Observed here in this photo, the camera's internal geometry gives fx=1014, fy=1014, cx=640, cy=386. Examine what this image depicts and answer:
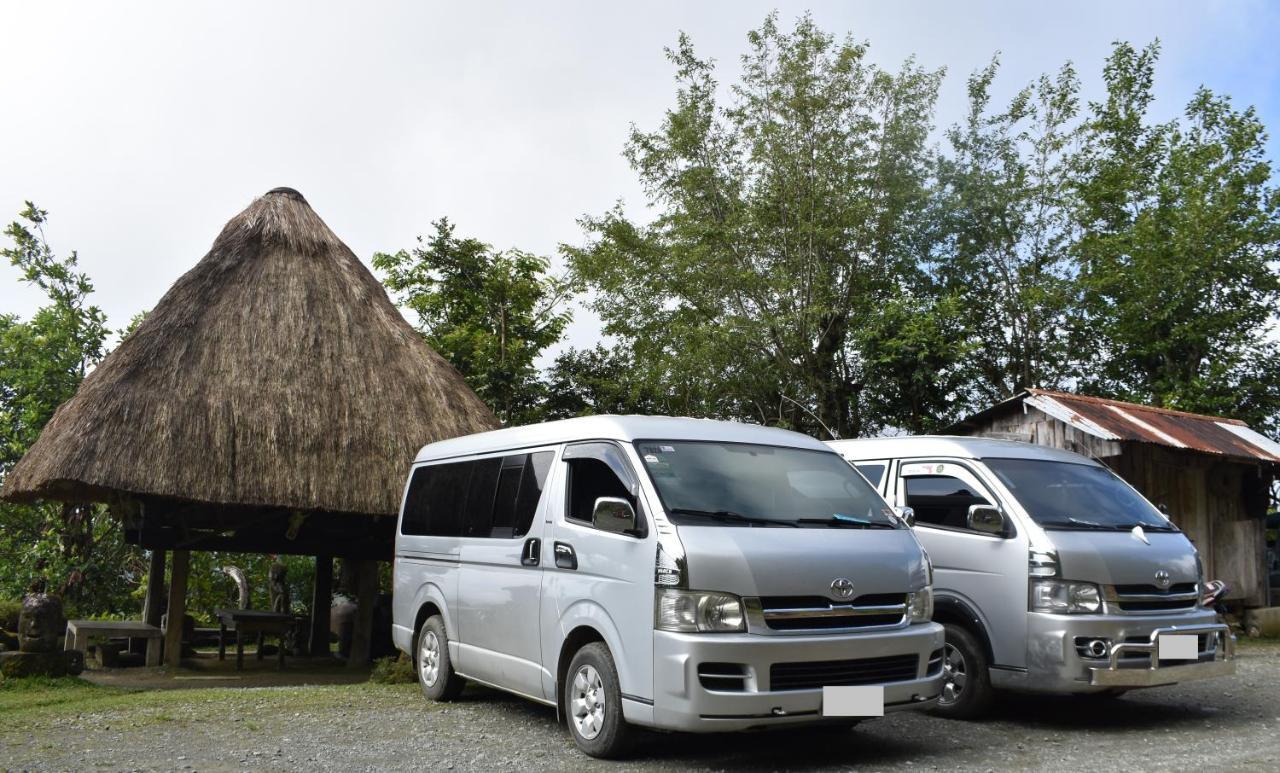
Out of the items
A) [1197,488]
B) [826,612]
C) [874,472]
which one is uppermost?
[1197,488]

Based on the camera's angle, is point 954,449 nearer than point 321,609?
Yes

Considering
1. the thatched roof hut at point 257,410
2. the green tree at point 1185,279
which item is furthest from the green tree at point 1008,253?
the thatched roof hut at point 257,410

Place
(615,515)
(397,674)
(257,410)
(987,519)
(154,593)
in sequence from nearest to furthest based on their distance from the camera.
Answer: (615,515) → (987,519) → (397,674) → (257,410) → (154,593)

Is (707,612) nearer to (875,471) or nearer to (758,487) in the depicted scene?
(758,487)

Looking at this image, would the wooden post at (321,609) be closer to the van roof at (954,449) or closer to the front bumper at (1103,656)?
the van roof at (954,449)

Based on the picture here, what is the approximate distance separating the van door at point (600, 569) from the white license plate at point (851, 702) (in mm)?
946

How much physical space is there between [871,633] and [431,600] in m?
4.04

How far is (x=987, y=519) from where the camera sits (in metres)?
7.14

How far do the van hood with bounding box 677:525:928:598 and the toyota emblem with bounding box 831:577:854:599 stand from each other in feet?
0.08

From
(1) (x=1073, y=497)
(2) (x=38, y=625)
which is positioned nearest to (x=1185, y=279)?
(1) (x=1073, y=497)

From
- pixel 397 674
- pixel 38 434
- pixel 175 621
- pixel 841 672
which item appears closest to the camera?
pixel 841 672

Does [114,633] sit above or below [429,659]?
below

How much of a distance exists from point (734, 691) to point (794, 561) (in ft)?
2.55

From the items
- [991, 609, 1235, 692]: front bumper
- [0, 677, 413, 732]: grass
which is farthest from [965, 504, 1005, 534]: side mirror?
[0, 677, 413, 732]: grass
